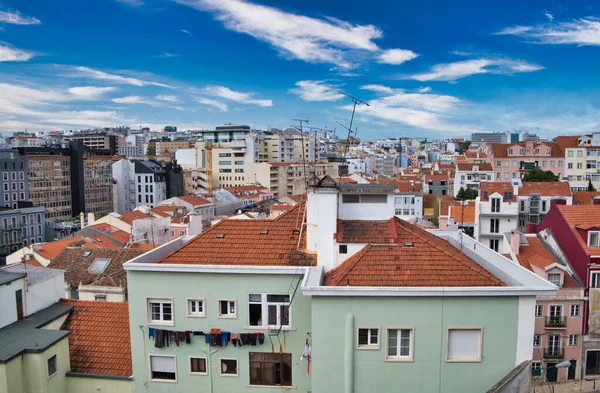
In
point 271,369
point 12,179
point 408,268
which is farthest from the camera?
point 12,179

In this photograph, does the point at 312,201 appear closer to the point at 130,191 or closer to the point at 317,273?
the point at 317,273

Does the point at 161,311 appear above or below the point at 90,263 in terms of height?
above

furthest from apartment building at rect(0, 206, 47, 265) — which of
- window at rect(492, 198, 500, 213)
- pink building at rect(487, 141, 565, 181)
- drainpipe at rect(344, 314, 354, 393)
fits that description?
pink building at rect(487, 141, 565, 181)

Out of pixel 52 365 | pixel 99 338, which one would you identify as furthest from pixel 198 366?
pixel 99 338

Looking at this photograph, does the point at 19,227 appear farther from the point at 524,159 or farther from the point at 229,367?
the point at 524,159

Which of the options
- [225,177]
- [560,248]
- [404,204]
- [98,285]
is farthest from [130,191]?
[560,248]

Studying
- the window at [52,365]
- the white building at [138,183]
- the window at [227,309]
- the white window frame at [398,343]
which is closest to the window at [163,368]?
the window at [227,309]
